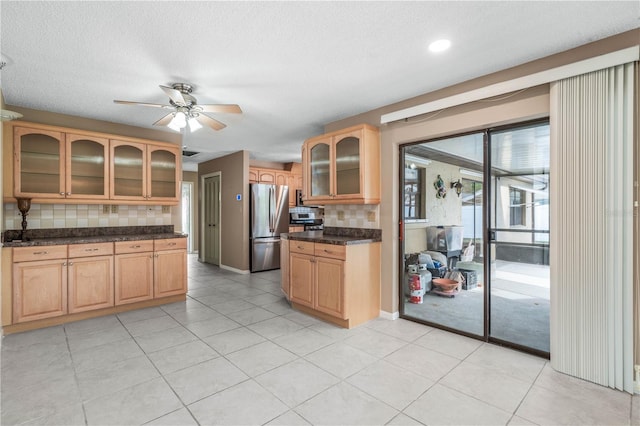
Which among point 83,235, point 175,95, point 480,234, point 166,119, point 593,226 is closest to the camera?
point 593,226

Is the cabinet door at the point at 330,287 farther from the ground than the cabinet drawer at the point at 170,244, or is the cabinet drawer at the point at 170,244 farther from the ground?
the cabinet drawer at the point at 170,244

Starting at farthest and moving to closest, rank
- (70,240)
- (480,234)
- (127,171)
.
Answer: (127,171), (70,240), (480,234)

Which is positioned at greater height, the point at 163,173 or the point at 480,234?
the point at 163,173

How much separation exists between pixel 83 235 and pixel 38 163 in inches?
38.0

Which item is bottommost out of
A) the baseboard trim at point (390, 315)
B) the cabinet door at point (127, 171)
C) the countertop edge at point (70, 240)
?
the baseboard trim at point (390, 315)

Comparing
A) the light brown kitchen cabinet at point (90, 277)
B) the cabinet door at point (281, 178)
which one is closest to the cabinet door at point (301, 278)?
the light brown kitchen cabinet at point (90, 277)

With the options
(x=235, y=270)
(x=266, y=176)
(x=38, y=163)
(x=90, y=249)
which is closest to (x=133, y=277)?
(x=90, y=249)

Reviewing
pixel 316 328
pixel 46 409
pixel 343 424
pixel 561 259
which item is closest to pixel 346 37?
pixel 561 259

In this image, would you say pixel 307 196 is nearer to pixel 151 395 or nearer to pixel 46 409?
pixel 151 395

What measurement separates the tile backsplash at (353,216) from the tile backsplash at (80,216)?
8.08 ft

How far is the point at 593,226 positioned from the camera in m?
2.14

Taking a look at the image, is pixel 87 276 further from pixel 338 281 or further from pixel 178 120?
pixel 338 281

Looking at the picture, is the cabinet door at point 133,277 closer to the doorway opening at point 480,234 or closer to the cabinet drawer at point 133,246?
the cabinet drawer at point 133,246

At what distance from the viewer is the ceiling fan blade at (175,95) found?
252cm
